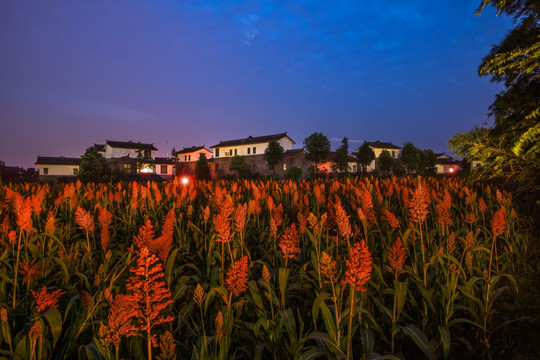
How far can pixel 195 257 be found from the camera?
4.40m

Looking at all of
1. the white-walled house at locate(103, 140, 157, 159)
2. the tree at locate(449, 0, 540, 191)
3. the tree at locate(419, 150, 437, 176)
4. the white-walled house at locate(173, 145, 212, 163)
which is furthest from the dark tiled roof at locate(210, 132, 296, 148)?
the tree at locate(449, 0, 540, 191)

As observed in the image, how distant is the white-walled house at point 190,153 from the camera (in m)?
89.1

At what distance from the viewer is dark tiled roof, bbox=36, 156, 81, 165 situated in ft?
260

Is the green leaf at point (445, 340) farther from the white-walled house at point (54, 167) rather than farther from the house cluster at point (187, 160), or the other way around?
the white-walled house at point (54, 167)

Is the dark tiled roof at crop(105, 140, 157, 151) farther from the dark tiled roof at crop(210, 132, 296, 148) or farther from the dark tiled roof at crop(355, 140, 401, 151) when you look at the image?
the dark tiled roof at crop(355, 140, 401, 151)

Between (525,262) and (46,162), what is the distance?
101327 millimetres

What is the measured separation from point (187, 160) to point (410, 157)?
2626 inches

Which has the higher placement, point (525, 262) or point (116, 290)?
point (116, 290)

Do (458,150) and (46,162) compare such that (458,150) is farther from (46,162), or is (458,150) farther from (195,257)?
(46,162)

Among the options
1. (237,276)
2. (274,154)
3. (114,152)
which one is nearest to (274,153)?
(274,154)

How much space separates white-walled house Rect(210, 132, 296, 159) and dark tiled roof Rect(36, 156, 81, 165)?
4245 centimetres

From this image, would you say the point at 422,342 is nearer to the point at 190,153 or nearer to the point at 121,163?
the point at 121,163

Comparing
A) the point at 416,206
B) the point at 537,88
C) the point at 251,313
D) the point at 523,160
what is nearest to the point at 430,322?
the point at 416,206

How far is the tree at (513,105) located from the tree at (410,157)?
73.7 m
